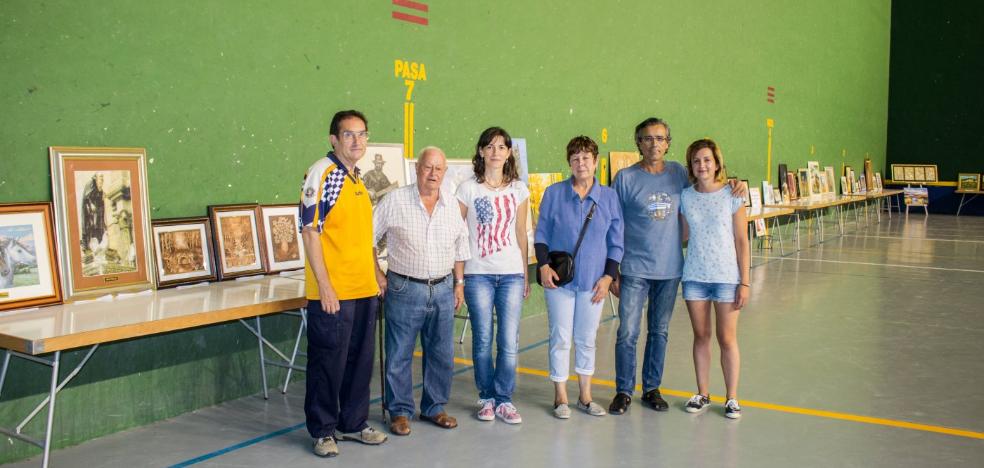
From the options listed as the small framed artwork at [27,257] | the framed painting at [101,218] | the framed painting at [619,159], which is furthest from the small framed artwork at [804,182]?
the small framed artwork at [27,257]

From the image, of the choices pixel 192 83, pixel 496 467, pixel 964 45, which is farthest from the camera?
pixel 964 45

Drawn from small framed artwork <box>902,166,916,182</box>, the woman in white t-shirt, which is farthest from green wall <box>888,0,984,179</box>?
the woman in white t-shirt

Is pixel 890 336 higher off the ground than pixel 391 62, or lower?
lower

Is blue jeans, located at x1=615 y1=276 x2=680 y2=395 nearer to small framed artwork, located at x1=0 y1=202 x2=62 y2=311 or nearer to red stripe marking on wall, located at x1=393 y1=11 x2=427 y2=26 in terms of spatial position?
red stripe marking on wall, located at x1=393 y1=11 x2=427 y2=26

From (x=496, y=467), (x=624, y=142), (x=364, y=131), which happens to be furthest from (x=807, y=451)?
(x=624, y=142)

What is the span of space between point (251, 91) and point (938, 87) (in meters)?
20.9

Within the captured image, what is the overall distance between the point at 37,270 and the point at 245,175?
131cm

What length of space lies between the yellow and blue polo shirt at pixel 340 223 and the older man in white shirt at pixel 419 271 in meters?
0.21

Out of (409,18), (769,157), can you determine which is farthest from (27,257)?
(769,157)

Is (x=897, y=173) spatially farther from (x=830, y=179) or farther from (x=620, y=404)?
(x=620, y=404)

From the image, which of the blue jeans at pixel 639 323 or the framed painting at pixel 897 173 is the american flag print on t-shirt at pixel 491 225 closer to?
the blue jeans at pixel 639 323

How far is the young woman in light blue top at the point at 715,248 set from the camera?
4.26 meters

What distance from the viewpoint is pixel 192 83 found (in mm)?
4438

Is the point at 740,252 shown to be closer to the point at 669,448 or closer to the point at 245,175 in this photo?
the point at 669,448
